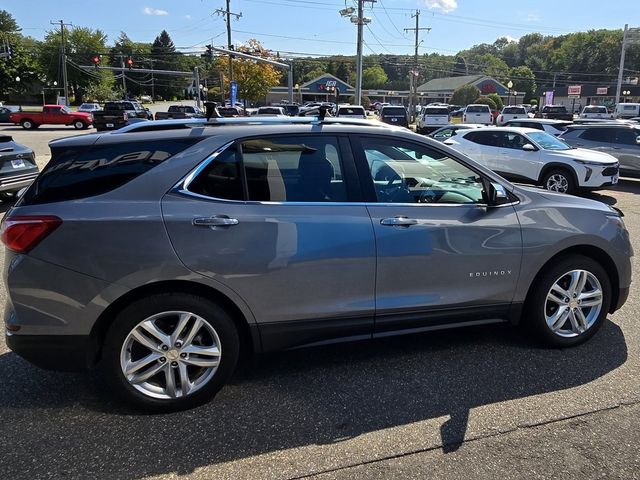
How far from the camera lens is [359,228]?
3312mm

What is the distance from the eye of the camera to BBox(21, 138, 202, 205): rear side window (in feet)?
9.99

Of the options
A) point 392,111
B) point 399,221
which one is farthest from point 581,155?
point 392,111

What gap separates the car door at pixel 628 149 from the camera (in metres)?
13.9

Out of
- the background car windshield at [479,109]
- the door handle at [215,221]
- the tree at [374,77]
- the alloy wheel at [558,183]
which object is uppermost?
the tree at [374,77]

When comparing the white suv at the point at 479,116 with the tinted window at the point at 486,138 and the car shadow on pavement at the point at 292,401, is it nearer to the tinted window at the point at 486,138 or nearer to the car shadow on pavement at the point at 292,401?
the tinted window at the point at 486,138

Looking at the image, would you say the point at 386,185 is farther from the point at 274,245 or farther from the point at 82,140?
the point at 82,140

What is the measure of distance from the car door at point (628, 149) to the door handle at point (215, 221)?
14038 mm

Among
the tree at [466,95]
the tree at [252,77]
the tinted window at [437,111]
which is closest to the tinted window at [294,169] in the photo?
the tinted window at [437,111]

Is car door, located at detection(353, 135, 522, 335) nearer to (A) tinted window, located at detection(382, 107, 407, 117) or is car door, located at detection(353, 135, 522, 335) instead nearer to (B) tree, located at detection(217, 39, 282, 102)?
(A) tinted window, located at detection(382, 107, 407, 117)

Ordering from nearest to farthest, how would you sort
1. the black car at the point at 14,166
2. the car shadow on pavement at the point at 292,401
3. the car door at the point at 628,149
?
the car shadow on pavement at the point at 292,401, the black car at the point at 14,166, the car door at the point at 628,149

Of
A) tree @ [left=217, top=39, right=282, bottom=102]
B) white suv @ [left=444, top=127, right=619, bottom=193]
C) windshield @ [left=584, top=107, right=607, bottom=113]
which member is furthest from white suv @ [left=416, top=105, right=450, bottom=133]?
tree @ [left=217, top=39, right=282, bottom=102]

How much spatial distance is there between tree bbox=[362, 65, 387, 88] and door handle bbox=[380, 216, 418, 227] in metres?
158

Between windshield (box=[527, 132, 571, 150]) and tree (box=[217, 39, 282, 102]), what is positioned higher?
tree (box=[217, 39, 282, 102])

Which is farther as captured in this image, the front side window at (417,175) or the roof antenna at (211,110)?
the roof antenna at (211,110)
